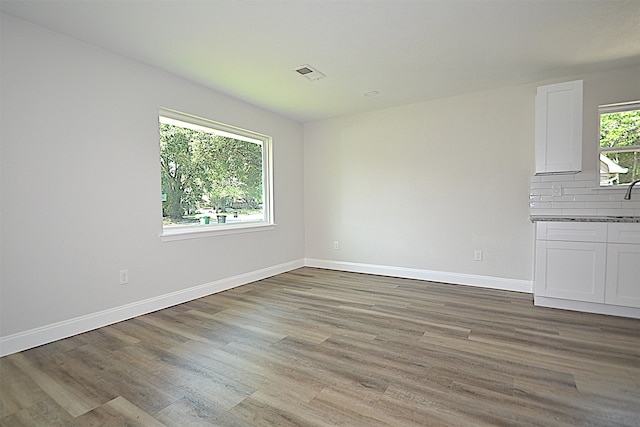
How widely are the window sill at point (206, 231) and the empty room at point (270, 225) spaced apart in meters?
0.03

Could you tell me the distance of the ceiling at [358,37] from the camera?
7.47 feet

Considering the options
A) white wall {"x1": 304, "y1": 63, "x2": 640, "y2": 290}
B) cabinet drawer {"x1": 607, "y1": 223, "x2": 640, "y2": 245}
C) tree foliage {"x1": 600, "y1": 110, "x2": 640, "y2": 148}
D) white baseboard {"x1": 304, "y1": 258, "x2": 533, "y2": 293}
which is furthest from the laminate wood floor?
tree foliage {"x1": 600, "y1": 110, "x2": 640, "y2": 148}

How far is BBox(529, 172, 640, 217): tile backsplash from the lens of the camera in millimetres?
3342

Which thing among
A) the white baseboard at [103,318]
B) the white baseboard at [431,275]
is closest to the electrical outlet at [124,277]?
the white baseboard at [103,318]

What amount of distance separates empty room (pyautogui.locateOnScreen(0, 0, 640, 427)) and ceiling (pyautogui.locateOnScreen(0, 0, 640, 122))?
0.9 inches

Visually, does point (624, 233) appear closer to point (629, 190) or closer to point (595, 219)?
point (595, 219)

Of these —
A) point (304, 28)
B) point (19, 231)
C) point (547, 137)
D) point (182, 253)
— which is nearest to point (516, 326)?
point (547, 137)

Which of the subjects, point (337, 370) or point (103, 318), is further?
point (103, 318)

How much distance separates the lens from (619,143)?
341 cm

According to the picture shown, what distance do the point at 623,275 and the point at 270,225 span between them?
399 cm

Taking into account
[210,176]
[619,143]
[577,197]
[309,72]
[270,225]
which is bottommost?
[270,225]

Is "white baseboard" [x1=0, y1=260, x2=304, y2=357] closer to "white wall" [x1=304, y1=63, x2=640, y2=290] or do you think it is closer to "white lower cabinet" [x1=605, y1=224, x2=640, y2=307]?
"white wall" [x1=304, y1=63, x2=640, y2=290]

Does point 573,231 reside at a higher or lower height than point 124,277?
higher

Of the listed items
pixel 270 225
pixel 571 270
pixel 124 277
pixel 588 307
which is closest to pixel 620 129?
pixel 571 270
